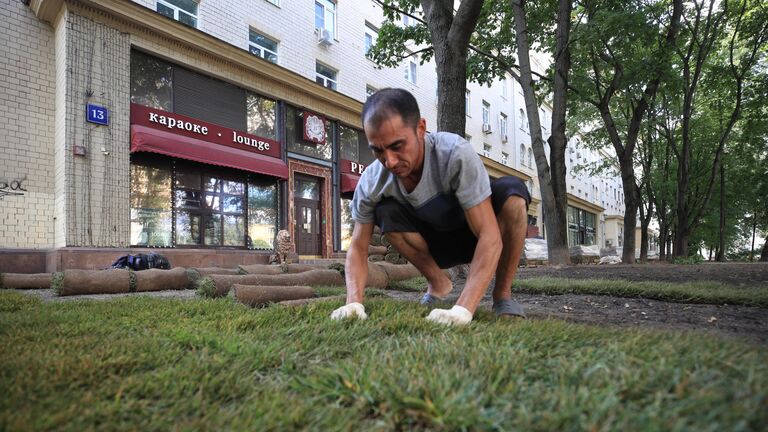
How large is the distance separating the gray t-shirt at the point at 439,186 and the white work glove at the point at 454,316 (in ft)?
1.87

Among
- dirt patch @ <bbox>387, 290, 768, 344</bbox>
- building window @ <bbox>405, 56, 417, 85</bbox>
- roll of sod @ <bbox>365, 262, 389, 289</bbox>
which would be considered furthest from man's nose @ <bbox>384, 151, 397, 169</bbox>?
building window @ <bbox>405, 56, 417, 85</bbox>

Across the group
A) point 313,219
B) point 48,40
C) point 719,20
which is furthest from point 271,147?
point 719,20

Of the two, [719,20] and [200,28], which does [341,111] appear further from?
[719,20]

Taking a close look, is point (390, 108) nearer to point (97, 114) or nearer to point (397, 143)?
point (397, 143)

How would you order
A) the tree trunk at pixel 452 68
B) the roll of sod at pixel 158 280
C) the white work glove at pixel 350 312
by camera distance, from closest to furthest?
the white work glove at pixel 350 312, the roll of sod at pixel 158 280, the tree trunk at pixel 452 68

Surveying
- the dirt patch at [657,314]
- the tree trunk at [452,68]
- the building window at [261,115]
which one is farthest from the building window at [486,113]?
the dirt patch at [657,314]

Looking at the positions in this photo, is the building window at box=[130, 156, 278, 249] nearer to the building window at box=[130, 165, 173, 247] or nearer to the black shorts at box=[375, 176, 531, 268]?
the building window at box=[130, 165, 173, 247]

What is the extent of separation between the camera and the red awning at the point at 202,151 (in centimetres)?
981

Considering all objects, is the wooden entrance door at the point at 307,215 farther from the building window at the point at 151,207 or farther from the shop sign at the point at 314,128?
the building window at the point at 151,207

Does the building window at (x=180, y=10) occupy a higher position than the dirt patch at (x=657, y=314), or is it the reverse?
the building window at (x=180, y=10)

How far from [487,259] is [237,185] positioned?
11.4 m

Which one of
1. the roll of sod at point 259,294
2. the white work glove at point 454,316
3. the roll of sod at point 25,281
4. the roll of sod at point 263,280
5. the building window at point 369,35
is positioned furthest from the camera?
the building window at point 369,35

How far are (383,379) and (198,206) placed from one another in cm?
1132

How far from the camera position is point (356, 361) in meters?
1.63
